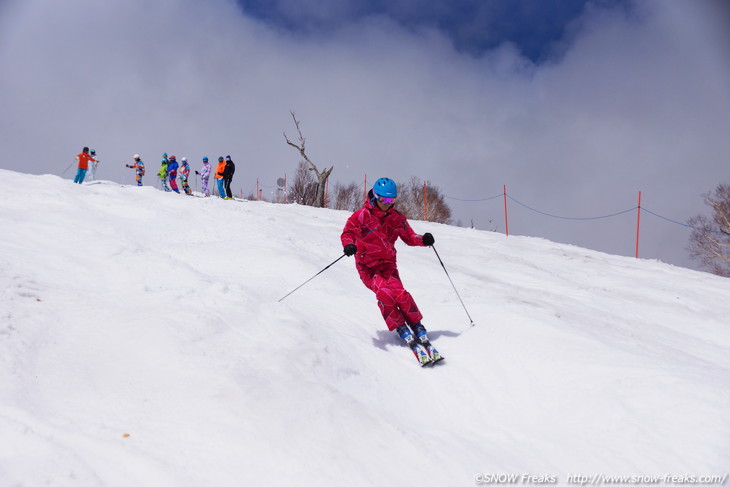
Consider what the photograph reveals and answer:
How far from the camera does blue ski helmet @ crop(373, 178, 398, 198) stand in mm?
4387

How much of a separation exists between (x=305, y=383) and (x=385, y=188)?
232 centimetres

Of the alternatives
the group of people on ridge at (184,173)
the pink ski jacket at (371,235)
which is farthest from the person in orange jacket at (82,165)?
the pink ski jacket at (371,235)

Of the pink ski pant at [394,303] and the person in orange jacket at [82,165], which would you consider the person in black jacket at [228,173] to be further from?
the pink ski pant at [394,303]

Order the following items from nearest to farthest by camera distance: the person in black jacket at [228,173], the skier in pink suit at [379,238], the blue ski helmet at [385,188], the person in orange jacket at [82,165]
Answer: the skier in pink suit at [379,238], the blue ski helmet at [385,188], the person in orange jacket at [82,165], the person in black jacket at [228,173]

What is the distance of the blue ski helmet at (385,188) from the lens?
14.4 ft

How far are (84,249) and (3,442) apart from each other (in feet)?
11.6

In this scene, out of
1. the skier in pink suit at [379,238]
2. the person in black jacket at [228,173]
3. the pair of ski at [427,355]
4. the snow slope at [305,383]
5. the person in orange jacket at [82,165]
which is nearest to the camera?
the snow slope at [305,383]

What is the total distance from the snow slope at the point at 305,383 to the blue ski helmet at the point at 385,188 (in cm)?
140

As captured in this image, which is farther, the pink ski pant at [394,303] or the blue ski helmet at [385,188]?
the blue ski helmet at [385,188]

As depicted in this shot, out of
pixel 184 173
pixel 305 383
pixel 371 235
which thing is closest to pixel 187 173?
pixel 184 173

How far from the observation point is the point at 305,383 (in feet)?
A: 8.59

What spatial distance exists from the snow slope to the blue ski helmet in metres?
1.40

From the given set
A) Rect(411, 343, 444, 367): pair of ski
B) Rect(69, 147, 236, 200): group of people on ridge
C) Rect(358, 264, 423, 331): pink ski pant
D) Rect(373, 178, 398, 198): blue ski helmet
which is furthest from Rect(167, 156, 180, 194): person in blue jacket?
Rect(411, 343, 444, 367): pair of ski

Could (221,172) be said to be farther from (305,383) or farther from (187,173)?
(305,383)
